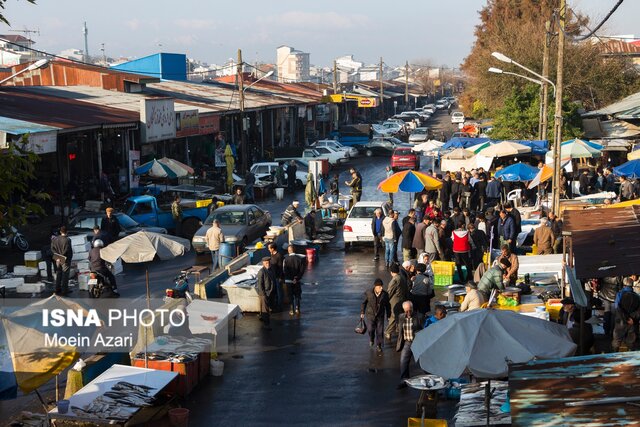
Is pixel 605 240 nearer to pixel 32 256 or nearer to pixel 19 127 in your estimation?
pixel 32 256

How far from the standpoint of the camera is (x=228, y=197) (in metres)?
34.5

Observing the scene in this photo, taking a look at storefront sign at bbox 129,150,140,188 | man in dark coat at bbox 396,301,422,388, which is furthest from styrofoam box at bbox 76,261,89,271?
storefront sign at bbox 129,150,140,188

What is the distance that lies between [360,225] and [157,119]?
15842 mm

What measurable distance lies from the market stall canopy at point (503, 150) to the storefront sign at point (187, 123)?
14812 mm

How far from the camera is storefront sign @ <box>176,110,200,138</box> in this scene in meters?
42.1

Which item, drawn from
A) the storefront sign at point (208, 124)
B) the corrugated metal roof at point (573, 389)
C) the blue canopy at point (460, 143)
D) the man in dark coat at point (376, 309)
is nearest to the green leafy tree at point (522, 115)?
the blue canopy at point (460, 143)

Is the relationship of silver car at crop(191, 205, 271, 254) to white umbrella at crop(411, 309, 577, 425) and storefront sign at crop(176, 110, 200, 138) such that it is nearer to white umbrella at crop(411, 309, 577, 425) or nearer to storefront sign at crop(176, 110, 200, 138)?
white umbrella at crop(411, 309, 577, 425)

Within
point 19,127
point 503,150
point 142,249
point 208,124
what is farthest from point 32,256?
point 208,124

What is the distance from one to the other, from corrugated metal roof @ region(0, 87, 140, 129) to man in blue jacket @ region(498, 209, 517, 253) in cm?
1522

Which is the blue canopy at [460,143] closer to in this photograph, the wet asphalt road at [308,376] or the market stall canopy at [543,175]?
the market stall canopy at [543,175]

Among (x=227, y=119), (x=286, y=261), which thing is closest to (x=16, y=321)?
(x=286, y=261)

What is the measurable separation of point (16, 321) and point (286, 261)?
7.48m

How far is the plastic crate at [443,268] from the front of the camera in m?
21.2

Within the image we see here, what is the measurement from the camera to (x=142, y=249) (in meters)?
17.5
